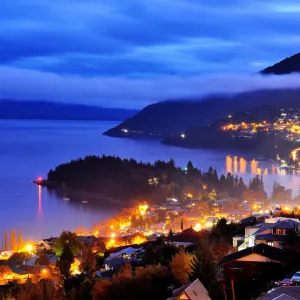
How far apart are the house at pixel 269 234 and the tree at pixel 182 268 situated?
0.84m

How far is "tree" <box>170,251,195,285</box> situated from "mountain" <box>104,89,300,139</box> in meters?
51.5

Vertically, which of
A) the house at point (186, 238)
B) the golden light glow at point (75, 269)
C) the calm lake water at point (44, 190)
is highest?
the house at point (186, 238)

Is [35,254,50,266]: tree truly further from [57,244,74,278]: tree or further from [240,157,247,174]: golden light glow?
[240,157,247,174]: golden light glow

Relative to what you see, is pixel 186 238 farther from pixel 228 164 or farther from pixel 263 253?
pixel 228 164

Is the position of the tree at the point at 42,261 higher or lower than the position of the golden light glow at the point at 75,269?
lower

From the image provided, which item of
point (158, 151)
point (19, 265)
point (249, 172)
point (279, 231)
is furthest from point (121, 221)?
point (158, 151)

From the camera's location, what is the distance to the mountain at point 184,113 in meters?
60.4

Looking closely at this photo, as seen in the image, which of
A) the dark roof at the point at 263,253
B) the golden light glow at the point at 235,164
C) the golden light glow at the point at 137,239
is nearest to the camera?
the dark roof at the point at 263,253

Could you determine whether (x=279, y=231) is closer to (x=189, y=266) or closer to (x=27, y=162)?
(x=189, y=266)

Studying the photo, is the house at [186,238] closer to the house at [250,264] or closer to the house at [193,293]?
the house at [250,264]

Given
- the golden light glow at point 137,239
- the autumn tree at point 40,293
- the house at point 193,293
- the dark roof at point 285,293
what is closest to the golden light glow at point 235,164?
the golden light glow at point 137,239

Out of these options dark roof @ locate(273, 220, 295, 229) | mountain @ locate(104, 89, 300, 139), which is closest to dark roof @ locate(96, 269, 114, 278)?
dark roof @ locate(273, 220, 295, 229)

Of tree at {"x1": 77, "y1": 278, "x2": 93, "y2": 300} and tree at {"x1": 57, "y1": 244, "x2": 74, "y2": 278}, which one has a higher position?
tree at {"x1": 77, "y1": 278, "x2": 93, "y2": 300}

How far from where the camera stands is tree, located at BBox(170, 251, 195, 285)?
516 centimetres
